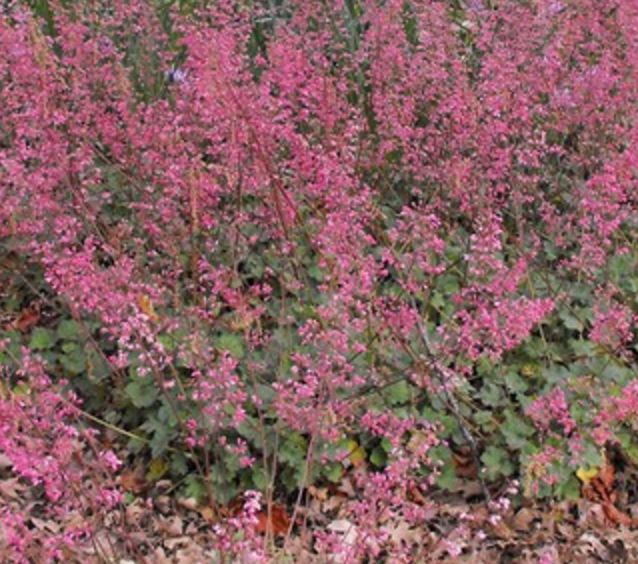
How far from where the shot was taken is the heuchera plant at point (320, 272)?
336cm

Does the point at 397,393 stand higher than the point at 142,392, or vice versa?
the point at 397,393

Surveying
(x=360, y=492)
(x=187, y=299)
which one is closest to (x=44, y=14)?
(x=187, y=299)

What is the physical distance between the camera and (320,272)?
436cm

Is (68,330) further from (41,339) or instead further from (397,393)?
(397,393)

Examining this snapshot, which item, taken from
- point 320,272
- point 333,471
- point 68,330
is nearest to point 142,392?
point 68,330

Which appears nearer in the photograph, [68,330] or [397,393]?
[397,393]

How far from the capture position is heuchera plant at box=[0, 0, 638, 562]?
3363mm

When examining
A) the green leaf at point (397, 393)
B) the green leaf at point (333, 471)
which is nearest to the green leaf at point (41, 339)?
the green leaf at point (333, 471)

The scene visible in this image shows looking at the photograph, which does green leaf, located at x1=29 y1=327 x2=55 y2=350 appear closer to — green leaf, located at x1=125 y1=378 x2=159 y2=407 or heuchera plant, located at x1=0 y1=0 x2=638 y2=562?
heuchera plant, located at x1=0 y1=0 x2=638 y2=562

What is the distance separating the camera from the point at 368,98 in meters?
5.36

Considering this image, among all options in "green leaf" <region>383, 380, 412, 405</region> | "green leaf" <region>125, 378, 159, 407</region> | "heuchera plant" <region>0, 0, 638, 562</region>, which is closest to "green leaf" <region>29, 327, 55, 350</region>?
"heuchera plant" <region>0, 0, 638, 562</region>

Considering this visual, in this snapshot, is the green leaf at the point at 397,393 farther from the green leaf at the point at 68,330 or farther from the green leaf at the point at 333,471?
the green leaf at the point at 68,330

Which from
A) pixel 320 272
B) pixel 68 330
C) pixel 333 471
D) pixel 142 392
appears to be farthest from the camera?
pixel 320 272

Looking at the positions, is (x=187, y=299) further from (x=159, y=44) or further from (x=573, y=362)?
(x=159, y=44)
